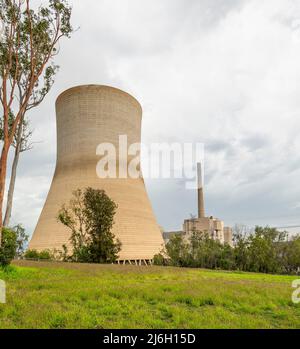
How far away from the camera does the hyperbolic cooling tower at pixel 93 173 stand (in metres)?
23.7

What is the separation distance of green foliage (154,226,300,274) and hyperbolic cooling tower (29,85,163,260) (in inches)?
127

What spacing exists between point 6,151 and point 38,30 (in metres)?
5.02

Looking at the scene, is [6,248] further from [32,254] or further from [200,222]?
[200,222]

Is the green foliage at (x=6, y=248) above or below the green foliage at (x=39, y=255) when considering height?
above

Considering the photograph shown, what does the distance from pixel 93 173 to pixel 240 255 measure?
1254 centimetres

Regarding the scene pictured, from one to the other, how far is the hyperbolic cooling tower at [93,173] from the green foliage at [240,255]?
10.6 ft

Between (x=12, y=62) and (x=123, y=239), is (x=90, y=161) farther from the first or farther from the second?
(x=12, y=62)

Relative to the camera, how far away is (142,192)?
26609mm

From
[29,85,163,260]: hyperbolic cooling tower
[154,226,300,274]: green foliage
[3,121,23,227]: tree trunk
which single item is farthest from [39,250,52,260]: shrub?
[3,121,23,227]: tree trunk

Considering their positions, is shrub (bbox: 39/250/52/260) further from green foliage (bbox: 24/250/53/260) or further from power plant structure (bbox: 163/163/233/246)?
power plant structure (bbox: 163/163/233/246)

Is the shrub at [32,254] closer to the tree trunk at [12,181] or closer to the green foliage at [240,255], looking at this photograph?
the green foliage at [240,255]

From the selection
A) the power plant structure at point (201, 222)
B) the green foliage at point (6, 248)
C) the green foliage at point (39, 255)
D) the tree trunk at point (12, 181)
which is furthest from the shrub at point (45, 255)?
the power plant structure at point (201, 222)

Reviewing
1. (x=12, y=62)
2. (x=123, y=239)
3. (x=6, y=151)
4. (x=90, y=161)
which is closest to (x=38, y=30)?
(x=12, y=62)

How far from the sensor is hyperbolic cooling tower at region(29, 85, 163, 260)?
23.7 meters
